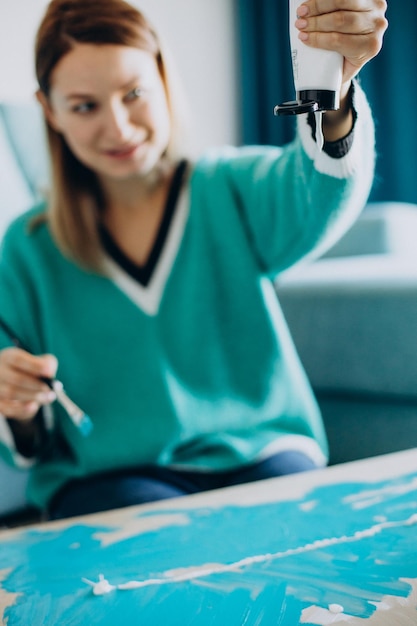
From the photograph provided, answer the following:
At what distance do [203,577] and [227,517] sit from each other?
0.36 ft

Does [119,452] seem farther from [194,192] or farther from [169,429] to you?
[194,192]

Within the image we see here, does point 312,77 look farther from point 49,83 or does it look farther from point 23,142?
point 23,142

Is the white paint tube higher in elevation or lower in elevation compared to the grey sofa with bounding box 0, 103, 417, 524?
higher

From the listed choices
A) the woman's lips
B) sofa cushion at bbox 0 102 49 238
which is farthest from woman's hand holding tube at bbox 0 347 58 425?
sofa cushion at bbox 0 102 49 238

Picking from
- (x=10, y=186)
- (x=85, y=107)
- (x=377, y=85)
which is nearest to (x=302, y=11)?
→ (x=85, y=107)

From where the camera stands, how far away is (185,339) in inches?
35.7

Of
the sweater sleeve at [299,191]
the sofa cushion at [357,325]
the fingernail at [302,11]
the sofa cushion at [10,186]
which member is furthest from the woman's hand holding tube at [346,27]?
the sofa cushion at [10,186]

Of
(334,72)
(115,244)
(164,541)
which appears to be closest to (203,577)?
(164,541)

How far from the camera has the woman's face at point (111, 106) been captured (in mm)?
819

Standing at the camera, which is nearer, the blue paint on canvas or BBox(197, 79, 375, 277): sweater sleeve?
the blue paint on canvas

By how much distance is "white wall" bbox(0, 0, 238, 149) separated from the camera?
5.67 feet

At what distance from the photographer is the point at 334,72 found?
453 mm

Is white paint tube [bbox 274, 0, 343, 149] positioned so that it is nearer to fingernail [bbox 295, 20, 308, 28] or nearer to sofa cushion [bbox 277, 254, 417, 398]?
fingernail [bbox 295, 20, 308, 28]

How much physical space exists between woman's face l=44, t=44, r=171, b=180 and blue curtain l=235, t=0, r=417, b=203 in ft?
3.75
